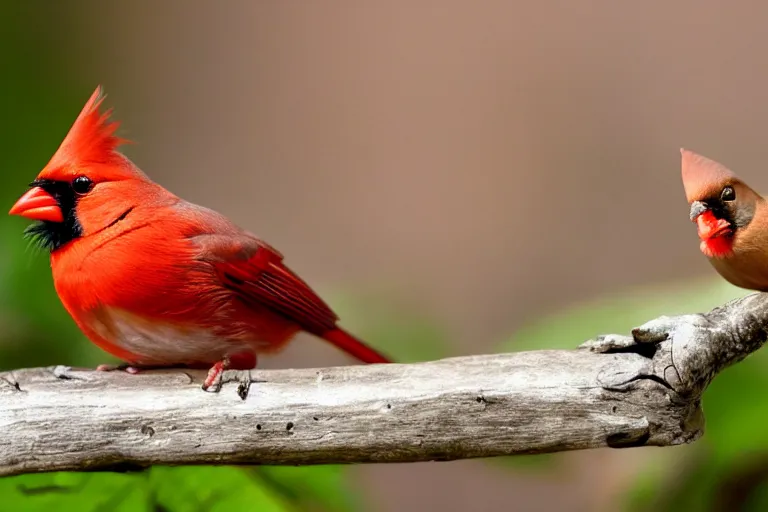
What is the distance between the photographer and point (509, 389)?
1042 millimetres

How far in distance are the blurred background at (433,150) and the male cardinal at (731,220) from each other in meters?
0.35

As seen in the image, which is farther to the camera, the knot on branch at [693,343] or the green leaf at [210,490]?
the green leaf at [210,490]

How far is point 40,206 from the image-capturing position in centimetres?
112

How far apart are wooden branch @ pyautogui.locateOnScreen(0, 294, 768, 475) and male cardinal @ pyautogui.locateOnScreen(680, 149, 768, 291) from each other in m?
0.08

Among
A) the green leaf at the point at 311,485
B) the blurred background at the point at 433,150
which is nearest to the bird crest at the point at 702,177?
→ the blurred background at the point at 433,150

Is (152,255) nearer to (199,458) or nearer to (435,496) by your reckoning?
(199,458)

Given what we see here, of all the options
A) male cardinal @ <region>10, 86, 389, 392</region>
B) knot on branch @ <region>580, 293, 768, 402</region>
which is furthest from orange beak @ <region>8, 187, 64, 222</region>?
knot on branch @ <region>580, 293, 768, 402</region>

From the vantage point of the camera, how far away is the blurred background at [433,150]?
151cm

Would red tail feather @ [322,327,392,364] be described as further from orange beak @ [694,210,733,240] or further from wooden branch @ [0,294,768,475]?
orange beak @ [694,210,733,240]

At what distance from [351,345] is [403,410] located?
251mm

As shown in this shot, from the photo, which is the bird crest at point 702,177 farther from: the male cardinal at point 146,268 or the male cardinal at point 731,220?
the male cardinal at point 146,268

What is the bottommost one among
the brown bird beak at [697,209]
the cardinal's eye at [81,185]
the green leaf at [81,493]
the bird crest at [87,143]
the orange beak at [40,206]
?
the green leaf at [81,493]

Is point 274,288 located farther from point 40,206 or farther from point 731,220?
point 731,220

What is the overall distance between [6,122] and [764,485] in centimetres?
164
